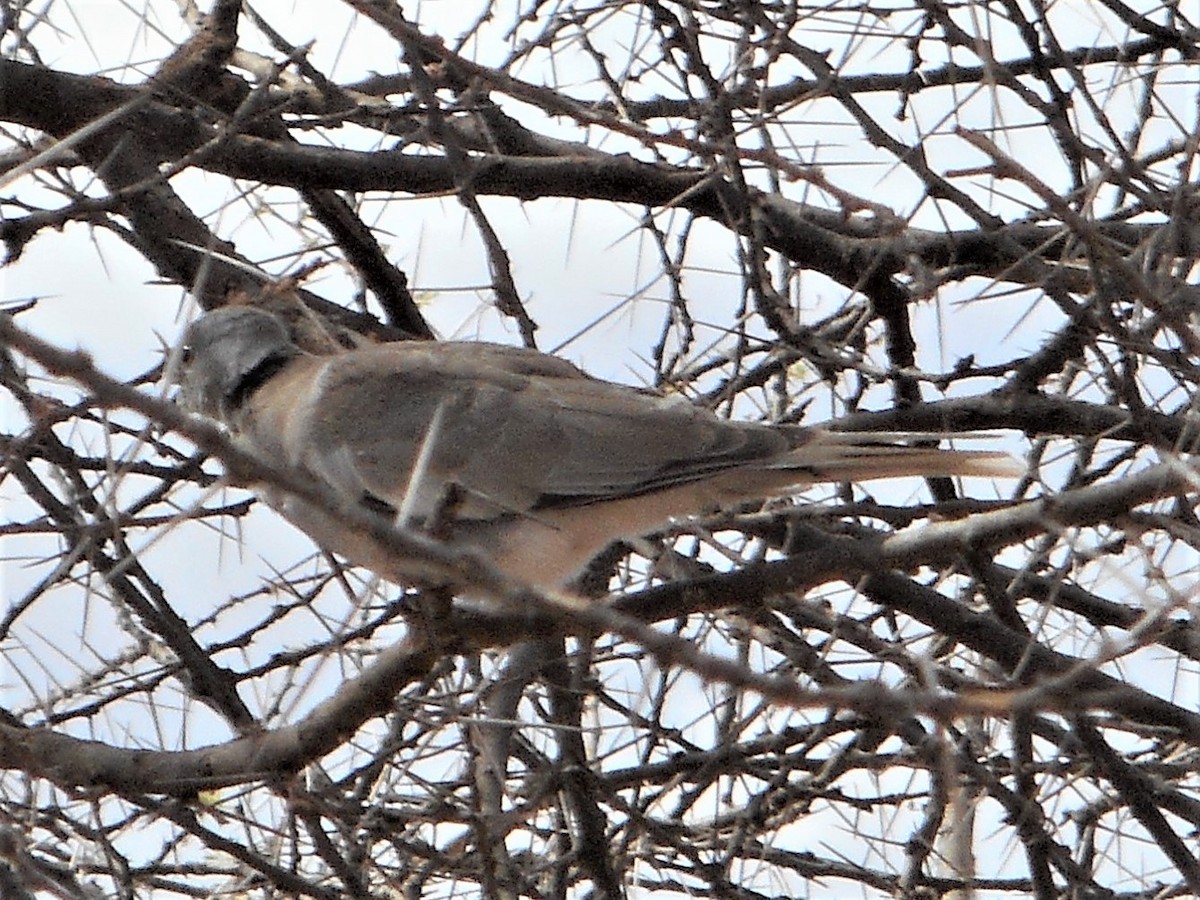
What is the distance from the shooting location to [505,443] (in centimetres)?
397

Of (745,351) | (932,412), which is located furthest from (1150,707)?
(745,351)

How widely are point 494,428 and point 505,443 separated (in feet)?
0.22

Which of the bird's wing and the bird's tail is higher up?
the bird's wing

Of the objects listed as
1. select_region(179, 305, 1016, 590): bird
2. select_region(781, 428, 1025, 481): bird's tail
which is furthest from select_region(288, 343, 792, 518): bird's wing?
select_region(781, 428, 1025, 481): bird's tail

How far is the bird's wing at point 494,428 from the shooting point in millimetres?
3771

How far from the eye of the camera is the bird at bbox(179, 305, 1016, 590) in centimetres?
352

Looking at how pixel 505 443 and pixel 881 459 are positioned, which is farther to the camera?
pixel 505 443

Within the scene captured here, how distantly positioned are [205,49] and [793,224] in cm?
151

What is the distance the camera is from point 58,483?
383 cm

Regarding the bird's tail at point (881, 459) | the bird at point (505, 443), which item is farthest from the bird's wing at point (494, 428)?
the bird's tail at point (881, 459)

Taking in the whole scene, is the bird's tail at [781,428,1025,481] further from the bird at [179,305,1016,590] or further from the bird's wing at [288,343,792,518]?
the bird's wing at [288,343,792,518]

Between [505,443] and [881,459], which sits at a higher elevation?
[505,443]

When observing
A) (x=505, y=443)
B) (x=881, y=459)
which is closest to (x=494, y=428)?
(x=505, y=443)

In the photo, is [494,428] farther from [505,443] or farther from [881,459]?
[881,459]
